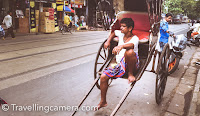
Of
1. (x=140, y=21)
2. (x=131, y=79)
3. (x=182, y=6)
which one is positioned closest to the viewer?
(x=131, y=79)

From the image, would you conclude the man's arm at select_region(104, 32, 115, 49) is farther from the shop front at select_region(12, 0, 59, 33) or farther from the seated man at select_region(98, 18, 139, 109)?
the shop front at select_region(12, 0, 59, 33)

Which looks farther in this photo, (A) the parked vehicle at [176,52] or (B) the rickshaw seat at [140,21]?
(A) the parked vehicle at [176,52]

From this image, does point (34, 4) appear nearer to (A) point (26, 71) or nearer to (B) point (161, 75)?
(A) point (26, 71)

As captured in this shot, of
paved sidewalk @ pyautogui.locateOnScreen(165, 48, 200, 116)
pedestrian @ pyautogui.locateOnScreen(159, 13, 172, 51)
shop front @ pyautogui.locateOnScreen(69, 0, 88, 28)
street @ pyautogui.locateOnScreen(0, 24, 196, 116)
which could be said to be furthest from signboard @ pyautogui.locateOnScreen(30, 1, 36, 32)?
paved sidewalk @ pyautogui.locateOnScreen(165, 48, 200, 116)

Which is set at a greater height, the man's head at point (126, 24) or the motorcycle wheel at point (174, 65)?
the man's head at point (126, 24)

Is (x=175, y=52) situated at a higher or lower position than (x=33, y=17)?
lower

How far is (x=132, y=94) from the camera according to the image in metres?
4.09

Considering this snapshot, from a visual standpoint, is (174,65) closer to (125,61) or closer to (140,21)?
(140,21)

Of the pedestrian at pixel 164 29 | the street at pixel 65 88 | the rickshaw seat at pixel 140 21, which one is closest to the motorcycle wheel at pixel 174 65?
the street at pixel 65 88

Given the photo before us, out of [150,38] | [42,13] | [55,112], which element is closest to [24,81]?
[55,112]

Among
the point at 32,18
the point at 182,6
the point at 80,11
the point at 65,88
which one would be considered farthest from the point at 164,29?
the point at 182,6

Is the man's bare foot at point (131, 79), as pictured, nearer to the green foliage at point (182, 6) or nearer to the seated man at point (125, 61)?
the seated man at point (125, 61)

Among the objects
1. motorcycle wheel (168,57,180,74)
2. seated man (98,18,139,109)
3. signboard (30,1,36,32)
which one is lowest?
motorcycle wheel (168,57,180,74)

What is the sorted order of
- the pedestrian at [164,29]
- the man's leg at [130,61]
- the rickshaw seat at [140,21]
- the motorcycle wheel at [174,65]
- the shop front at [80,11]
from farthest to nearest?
the shop front at [80,11] < the pedestrian at [164,29] < the motorcycle wheel at [174,65] < the rickshaw seat at [140,21] < the man's leg at [130,61]
